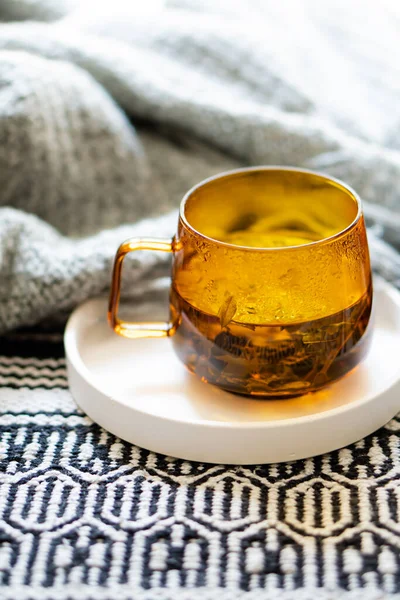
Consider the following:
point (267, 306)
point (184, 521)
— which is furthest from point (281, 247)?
point (184, 521)

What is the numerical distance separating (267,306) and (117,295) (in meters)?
0.12

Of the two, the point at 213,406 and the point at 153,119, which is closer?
the point at 213,406

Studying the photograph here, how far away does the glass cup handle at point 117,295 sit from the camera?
48 centimetres

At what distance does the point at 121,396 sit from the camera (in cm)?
48

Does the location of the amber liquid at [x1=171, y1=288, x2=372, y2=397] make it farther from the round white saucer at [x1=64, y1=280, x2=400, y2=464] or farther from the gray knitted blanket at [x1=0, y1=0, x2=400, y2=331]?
the gray knitted blanket at [x1=0, y1=0, x2=400, y2=331]

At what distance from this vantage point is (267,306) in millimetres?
433

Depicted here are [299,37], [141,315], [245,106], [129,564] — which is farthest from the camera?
[299,37]

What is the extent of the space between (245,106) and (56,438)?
0.38 metres

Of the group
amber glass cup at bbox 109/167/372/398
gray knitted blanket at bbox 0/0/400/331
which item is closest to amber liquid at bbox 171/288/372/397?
amber glass cup at bbox 109/167/372/398

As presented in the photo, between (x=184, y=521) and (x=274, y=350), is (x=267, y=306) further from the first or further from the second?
(x=184, y=521)

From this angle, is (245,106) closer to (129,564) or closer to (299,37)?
(299,37)

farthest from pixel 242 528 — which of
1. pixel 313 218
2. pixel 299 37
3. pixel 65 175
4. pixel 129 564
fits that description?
pixel 299 37

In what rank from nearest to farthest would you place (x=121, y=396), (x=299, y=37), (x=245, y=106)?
(x=121, y=396) < (x=245, y=106) < (x=299, y=37)

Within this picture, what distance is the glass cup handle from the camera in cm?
48
